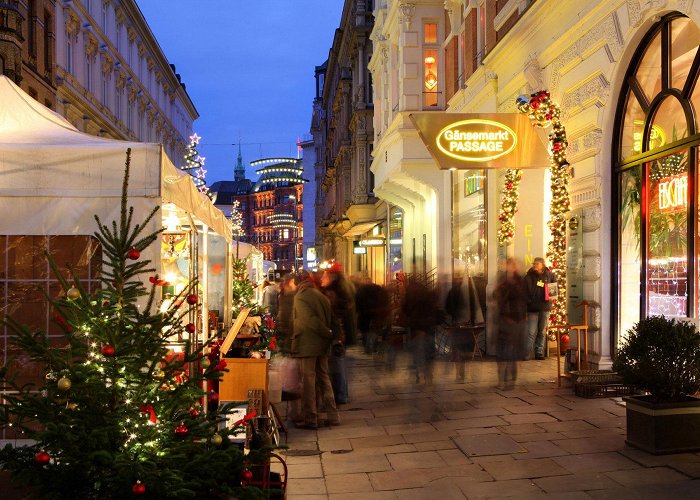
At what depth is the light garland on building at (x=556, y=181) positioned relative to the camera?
11.9 metres

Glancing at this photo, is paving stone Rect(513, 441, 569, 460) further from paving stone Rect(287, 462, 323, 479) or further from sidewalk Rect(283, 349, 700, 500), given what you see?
paving stone Rect(287, 462, 323, 479)

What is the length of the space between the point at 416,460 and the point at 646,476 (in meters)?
2.03

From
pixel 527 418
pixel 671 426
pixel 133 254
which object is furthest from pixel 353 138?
pixel 133 254

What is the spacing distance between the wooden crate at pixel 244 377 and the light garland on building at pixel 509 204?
7338 mm

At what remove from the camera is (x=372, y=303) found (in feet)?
44.1

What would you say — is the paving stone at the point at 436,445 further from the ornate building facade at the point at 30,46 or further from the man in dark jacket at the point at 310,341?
the ornate building facade at the point at 30,46

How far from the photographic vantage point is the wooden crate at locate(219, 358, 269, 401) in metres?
7.78

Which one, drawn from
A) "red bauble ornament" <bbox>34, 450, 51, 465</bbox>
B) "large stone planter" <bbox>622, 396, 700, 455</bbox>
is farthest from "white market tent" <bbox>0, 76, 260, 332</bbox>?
"large stone planter" <bbox>622, 396, 700, 455</bbox>

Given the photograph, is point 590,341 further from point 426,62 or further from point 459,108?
point 426,62

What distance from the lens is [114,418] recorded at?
380 cm

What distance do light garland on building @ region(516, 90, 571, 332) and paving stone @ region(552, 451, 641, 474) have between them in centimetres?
486

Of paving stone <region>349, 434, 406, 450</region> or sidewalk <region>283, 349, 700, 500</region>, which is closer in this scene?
sidewalk <region>283, 349, 700, 500</region>

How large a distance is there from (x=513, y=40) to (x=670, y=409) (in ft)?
29.1

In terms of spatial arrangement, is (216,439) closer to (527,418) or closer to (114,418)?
(114,418)
